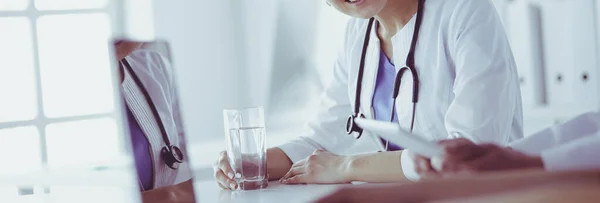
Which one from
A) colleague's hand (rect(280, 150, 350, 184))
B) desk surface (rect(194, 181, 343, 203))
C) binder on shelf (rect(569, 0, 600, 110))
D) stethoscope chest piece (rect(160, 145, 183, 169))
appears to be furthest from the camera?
binder on shelf (rect(569, 0, 600, 110))

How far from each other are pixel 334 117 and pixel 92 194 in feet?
1.96

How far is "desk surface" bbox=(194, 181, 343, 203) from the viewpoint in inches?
47.1

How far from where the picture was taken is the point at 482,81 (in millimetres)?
1345

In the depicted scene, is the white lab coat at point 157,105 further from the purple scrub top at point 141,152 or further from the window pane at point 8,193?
the window pane at point 8,193

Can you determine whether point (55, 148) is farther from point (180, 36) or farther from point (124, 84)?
point (124, 84)

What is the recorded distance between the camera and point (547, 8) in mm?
2885

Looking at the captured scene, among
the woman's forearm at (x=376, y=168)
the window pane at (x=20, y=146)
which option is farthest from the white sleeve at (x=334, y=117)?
the window pane at (x=20, y=146)

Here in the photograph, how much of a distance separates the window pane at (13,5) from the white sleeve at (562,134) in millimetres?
2929

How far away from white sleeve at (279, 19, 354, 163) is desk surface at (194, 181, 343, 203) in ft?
1.13

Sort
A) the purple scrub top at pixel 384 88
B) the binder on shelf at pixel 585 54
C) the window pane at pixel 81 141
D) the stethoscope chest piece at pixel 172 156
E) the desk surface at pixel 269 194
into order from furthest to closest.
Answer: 1. the window pane at pixel 81 141
2. the binder on shelf at pixel 585 54
3. the purple scrub top at pixel 384 88
4. the desk surface at pixel 269 194
5. the stethoscope chest piece at pixel 172 156

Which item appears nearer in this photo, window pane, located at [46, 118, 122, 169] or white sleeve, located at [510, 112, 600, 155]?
white sleeve, located at [510, 112, 600, 155]

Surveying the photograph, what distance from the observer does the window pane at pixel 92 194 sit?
4.26ft

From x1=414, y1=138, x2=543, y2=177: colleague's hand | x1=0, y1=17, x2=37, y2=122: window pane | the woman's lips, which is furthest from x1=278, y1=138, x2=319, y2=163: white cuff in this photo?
x1=0, y1=17, x2=37, y2=122: window pane

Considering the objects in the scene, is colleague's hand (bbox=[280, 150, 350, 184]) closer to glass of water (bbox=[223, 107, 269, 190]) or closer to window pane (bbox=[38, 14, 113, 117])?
glass of water (bbox=[223, 107, 269, 190])
